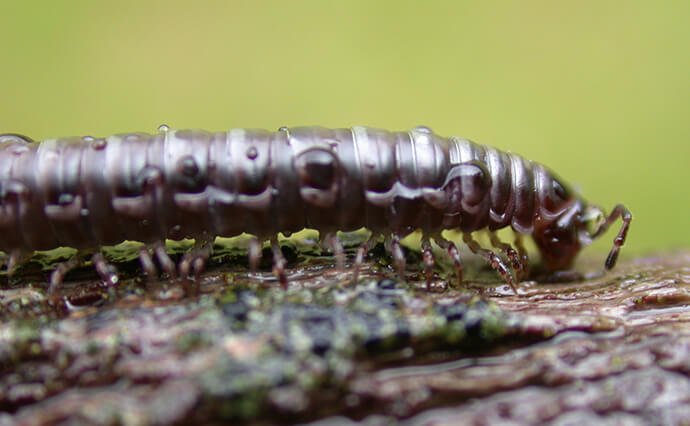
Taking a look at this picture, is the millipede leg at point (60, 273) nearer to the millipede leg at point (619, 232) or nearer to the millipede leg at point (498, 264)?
the millipede leg at point (498, 264)

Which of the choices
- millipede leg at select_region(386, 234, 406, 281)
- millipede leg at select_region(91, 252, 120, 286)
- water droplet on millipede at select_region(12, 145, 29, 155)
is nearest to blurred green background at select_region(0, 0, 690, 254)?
millipede leg at select_region(386, 234, 406, 281)

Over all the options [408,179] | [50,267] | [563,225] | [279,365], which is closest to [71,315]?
[50,267]

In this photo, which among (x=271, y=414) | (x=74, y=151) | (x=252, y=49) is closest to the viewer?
(x=271, y=414)

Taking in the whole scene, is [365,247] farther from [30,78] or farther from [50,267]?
[30,78]

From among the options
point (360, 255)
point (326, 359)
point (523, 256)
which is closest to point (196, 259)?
point (360, 255)

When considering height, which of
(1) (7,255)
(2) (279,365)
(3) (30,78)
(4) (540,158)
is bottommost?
(2) (279,365)

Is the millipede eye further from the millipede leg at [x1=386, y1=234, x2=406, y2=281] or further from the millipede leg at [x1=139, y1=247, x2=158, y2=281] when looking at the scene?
the millipede leg at [x1=139, y1=247, x2=158, y2=281]
